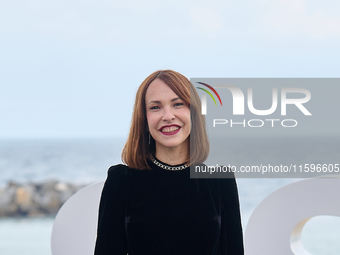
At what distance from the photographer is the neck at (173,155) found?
1.85 metres

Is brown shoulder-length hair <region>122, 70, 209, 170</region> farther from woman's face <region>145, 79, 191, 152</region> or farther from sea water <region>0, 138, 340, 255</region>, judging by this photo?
sea water <region>0, 138, 340, 255</region>

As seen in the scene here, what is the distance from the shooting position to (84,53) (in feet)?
118

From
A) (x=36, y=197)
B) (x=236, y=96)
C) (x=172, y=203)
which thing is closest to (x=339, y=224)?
(x=36, y=197)

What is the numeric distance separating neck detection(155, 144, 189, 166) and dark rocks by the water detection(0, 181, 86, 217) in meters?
10.8

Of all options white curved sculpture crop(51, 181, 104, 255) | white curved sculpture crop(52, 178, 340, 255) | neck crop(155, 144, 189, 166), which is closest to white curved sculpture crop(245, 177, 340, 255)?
white curved sculpture crop(52, 178, 340, 255)

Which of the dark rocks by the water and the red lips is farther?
the dark rocks by the water

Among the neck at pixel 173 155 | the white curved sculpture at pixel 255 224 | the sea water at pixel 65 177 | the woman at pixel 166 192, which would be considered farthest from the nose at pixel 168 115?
the white curved sculpture at pixel 255 224

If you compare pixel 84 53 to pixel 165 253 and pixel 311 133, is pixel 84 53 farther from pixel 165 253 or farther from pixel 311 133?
pixel 165 253

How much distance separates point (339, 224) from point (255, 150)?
1495 centimetres

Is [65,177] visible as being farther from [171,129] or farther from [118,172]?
[171,129]

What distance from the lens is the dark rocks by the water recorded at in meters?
12.0

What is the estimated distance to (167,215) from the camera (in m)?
1.77

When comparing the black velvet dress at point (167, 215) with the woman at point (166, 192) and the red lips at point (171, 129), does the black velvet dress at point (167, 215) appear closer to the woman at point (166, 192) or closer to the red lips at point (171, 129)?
the woman at point (166, 192)

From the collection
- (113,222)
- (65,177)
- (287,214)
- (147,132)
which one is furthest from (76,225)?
(65,177)
